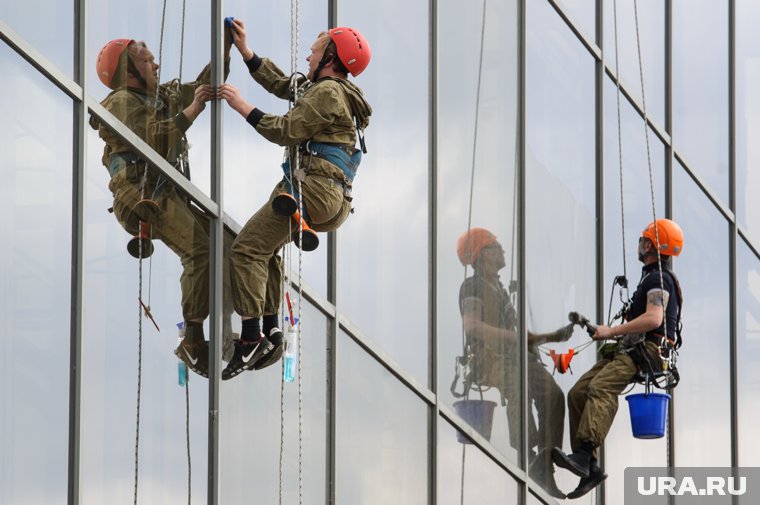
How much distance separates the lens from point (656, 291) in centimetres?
1417

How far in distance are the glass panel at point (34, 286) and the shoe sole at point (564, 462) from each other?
6044 mm

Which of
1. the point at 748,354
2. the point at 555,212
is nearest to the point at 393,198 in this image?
the point at 555,212

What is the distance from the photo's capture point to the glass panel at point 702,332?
16.9 meters

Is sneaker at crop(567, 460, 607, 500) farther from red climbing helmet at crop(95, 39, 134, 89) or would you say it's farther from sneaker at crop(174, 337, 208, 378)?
red climbing helmet at crop(95, 39, 134, 89)

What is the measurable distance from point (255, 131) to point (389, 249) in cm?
190

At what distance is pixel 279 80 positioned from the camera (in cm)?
1074

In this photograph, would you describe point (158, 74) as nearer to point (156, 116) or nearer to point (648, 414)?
point (156, 116)

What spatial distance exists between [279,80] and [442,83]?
2.61 metres

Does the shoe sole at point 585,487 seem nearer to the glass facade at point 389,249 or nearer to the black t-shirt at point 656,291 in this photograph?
the glass facade at point 389,249

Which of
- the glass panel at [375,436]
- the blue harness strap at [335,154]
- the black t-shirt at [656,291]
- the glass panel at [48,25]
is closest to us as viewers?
the glass panel at [48,25]

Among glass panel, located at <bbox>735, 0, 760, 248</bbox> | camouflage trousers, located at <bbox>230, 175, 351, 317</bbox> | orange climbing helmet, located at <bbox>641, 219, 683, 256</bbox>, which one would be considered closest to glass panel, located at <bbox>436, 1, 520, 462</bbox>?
orange climbing helmet, located at <bbox>641, 219, 683, 256</bbox>

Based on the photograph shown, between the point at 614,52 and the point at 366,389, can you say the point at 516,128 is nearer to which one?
the point at 614,52

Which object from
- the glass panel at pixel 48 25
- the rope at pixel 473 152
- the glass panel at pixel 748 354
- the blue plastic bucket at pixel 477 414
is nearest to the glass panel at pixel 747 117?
the glass panel at pixel 748 354

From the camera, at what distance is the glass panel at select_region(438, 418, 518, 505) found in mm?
12891
